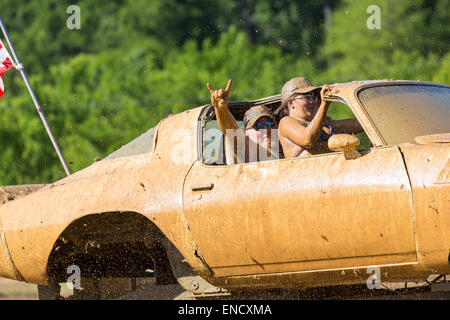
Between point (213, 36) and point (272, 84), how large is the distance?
1366cm

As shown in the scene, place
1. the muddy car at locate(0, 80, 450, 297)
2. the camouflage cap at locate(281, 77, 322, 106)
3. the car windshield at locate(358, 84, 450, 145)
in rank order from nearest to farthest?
1. the muddy car at locate(0, 80, 450, 297)
2. the car windshield at locate(358, 84, 450, 145)
3. the camouflage cap at locate(281, 77, 322, 106)

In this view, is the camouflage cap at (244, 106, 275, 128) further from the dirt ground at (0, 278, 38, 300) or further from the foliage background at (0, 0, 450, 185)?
the foliage background at (0, 0, 450, 185)

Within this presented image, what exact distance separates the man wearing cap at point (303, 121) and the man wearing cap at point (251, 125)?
134 mm

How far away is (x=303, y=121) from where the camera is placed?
5.91m

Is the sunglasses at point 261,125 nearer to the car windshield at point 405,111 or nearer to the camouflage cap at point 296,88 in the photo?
the camouflage cap at point 296,88

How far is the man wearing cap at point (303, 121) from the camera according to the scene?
556 centimetres

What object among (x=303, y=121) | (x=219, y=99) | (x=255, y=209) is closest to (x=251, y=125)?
(x=303, y=121)

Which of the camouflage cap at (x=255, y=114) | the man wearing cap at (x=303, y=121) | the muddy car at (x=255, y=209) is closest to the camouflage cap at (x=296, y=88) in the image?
the man wearing cap at (x=303, y=121)

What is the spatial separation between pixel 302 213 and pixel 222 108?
0.93m

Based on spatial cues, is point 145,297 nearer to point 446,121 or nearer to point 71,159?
point 446,121

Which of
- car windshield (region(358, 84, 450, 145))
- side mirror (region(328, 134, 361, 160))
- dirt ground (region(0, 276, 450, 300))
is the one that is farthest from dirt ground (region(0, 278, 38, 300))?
side mirror (region(328, 134, 361, 160))

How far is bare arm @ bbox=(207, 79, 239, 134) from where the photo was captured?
5.64 metres

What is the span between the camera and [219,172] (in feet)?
18.4

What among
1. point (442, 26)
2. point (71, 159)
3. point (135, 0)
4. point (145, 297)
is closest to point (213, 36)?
point (135, 0)
